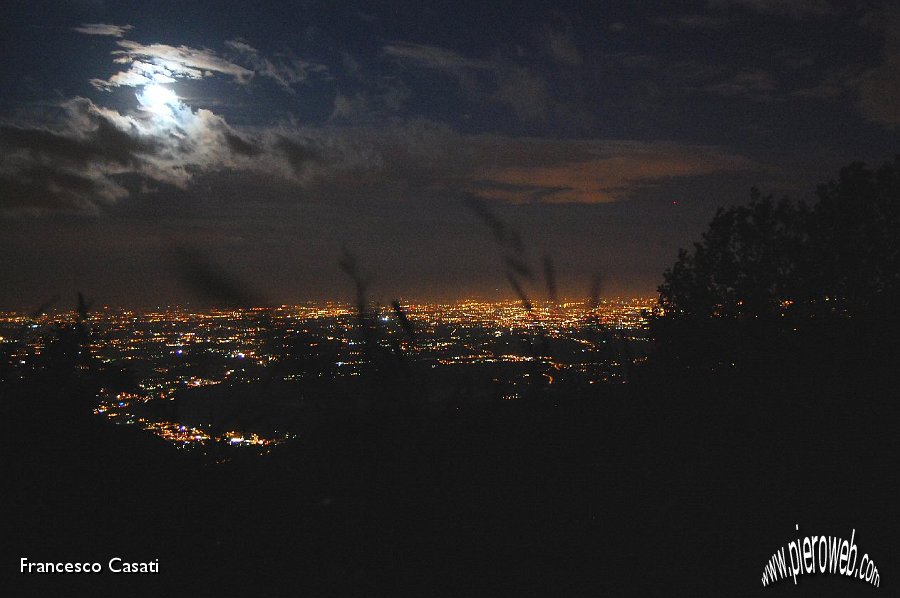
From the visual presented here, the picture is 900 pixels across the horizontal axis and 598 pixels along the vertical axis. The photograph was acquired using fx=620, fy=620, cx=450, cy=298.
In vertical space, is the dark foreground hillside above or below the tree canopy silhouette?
below

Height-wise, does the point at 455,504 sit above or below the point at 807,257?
below

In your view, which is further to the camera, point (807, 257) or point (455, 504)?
point (807, 257)

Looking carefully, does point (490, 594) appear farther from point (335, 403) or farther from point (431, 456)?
point (335, 403)

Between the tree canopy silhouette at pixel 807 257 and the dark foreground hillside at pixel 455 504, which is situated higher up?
the tree canopy silhouette at pixel 807 257

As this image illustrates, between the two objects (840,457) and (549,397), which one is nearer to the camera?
(840,457)

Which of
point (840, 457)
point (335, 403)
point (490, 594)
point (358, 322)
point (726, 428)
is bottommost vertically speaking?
point (490, 594)

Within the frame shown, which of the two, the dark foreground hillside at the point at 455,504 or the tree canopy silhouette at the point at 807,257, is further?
the tree canopy silhouette at the point at 807,257

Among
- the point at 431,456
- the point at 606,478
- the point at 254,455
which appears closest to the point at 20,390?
the point at 254,455

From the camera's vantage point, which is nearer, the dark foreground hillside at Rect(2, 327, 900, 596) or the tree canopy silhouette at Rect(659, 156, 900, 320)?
the dark foreground hillside at Rect(2, 327, 900, 596)
